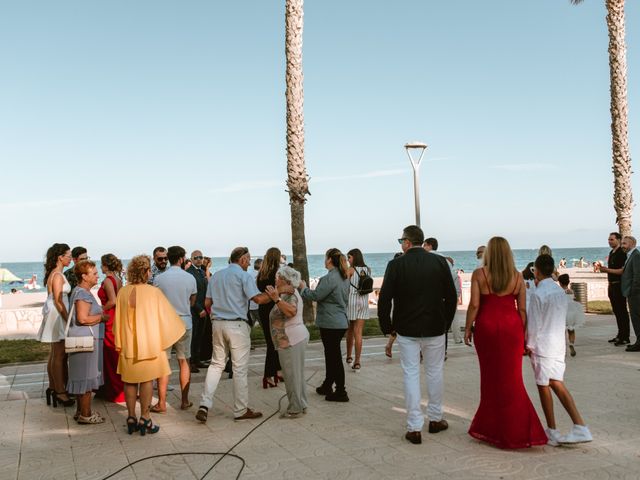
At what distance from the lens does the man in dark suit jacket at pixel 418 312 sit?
5.96 m

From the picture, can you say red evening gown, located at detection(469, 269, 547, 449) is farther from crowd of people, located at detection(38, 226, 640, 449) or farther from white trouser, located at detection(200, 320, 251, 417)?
white trouser, located at detection(200, 320, 251, 417)

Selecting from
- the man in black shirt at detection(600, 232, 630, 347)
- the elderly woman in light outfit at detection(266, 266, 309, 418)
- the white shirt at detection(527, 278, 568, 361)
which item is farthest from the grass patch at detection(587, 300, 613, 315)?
the elderly woman in light outfit at detection(266, 266, 309, 418)

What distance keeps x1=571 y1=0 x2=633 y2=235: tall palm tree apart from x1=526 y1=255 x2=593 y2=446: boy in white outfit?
44.0ft

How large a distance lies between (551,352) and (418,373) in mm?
1226

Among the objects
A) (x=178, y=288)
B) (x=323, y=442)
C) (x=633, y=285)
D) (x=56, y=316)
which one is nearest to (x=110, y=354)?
(x=56, y=316)

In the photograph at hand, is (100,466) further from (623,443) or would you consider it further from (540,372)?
(623,443)

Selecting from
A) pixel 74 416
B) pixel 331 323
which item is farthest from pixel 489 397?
pixel 74 416

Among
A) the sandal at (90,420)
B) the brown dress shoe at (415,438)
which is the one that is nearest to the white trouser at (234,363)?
the sandal at (90,420)

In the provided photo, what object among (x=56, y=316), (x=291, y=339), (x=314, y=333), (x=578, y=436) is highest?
(x=56, y=316)

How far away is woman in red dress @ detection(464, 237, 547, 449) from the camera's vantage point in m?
5.50

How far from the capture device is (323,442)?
5.96 m

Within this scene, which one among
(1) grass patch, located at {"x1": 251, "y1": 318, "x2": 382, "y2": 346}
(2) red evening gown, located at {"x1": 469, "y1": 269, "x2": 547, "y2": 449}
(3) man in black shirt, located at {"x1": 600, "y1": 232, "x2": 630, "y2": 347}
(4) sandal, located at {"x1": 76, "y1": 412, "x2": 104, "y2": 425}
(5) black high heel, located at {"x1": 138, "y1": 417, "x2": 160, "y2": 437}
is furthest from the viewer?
(1) grass patch, located at {"x1": 251, "y1": 318, "x2": 382, "y2": 346}

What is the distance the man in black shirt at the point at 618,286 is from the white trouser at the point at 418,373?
716cm

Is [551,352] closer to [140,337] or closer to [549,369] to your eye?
[549,369]
